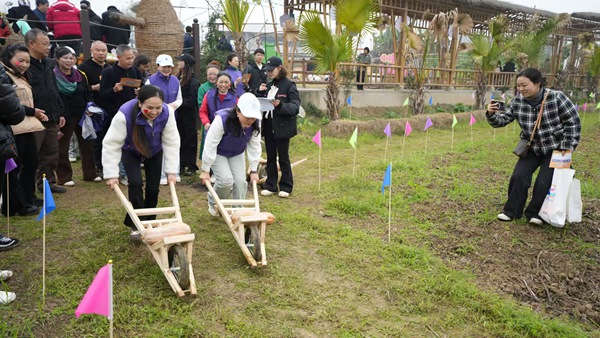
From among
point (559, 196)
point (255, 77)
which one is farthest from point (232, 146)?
point (255, 77)

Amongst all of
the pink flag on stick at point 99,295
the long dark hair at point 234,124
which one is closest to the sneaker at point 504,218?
the long dark hair at point 234,124

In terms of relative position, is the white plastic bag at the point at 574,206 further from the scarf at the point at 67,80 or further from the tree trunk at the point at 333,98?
the tree trunk at the point at 333,98

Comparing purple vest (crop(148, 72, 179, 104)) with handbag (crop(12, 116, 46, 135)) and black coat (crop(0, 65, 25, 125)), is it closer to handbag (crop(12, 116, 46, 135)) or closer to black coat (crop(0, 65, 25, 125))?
handbag (crop(12, 116, 46, 135))

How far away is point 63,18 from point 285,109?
465 centimetres

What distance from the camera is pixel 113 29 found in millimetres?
8375

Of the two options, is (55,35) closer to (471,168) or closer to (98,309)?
(98,309)

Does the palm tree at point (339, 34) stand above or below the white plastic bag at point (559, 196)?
above

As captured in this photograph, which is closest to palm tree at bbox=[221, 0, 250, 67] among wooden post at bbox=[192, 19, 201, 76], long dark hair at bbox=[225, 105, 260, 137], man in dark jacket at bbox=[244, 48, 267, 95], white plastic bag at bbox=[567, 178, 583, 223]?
wooden post at bbox=[192, 19, 201, 76]

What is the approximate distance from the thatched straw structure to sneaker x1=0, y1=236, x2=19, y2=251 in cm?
572

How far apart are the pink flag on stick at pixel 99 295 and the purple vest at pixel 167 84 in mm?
3889

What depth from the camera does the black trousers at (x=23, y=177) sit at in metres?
4.45

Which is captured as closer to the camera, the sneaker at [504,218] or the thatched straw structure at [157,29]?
the sneaker at [504,218]

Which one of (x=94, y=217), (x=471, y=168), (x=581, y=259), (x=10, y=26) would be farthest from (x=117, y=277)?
(x=471, y=168)

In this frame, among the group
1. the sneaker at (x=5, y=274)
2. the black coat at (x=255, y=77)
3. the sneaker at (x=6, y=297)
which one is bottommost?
the sneaker at (x=6, y=297)
